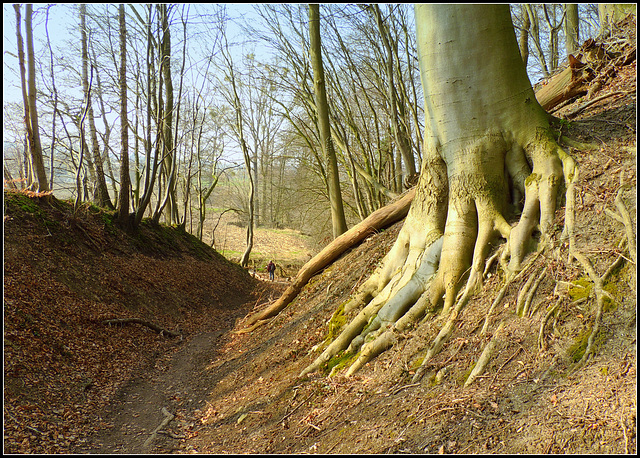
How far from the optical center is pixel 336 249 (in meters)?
7.72

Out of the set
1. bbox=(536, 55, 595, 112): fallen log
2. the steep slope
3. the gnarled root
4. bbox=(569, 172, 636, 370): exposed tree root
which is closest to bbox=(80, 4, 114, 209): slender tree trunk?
the steep slope

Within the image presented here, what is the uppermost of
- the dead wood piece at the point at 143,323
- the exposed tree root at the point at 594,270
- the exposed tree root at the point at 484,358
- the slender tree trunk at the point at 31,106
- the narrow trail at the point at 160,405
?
the slender tree trunk at the point at 31,106

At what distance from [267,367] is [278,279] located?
15601 mm

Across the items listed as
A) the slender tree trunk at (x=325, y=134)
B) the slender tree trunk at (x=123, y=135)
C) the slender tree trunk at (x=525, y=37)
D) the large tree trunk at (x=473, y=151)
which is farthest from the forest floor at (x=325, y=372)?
the slender tree trunk at (x=525, y=37)

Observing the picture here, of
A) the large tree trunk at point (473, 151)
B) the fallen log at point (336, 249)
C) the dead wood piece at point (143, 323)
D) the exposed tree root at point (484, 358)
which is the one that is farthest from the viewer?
the dead wood piece at point (143, 323)

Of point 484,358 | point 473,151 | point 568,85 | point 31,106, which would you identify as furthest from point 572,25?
point 31,106

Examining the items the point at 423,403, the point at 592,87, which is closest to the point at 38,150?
the point at 423,403

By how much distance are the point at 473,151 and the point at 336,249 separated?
3.98 meters

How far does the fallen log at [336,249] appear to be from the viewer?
7.21 metres

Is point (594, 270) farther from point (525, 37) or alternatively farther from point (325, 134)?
point (525, 37)

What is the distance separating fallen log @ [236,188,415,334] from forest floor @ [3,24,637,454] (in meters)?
0.21

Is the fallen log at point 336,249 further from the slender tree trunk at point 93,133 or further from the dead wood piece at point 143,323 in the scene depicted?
the slender tree trunk at point 93,133

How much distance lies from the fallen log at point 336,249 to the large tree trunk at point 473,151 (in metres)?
2.77

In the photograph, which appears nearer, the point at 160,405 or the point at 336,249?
the point at 160,405
